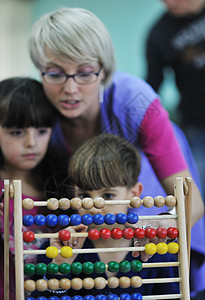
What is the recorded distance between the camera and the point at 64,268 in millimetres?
776

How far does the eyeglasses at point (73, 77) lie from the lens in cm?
97

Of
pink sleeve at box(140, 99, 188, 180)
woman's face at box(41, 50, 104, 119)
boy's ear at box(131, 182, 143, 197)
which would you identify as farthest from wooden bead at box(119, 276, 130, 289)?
woman's face at box(41, 50, 104, 119)

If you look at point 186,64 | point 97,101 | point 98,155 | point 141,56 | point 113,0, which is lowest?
point 98,155

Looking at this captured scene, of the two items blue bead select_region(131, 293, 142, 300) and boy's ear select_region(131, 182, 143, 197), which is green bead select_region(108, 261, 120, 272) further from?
boy's ear select_region(131, 182, 143, 197)

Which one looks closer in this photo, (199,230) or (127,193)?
(127,193)

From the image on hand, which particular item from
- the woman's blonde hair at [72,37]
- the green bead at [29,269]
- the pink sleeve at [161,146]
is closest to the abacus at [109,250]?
the green bead at [29,269]

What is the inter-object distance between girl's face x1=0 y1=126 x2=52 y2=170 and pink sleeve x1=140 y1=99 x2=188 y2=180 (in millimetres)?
251

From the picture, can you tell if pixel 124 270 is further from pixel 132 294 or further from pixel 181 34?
pixel 181 34

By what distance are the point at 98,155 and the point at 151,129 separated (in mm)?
165

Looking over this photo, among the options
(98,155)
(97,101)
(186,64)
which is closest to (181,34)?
(186,64)

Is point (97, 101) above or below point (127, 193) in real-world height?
above

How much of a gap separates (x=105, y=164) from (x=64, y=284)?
0.27m

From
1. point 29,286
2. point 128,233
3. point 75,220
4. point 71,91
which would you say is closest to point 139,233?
point 128,233

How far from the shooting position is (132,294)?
2.63 feet
